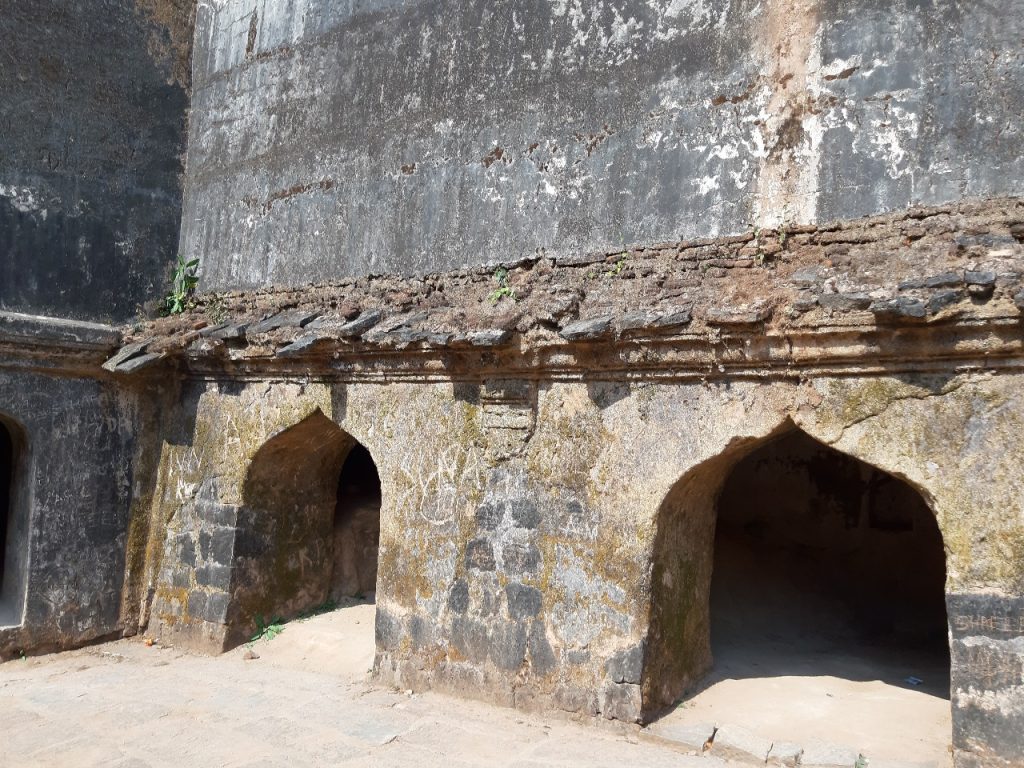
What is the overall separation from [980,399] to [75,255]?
23.2ft

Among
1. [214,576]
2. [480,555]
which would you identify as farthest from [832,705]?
[214,576]

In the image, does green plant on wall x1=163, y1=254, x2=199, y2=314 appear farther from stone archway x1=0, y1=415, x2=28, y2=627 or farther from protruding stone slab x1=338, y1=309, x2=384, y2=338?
protruding stone slab x1=338, y1=309, x2=384, y2=338

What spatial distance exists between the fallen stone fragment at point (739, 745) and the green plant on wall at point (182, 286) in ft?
19.2

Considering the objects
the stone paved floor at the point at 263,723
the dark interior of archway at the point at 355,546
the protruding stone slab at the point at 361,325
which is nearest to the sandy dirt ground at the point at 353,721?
the stone paved floor at the point at 263,723

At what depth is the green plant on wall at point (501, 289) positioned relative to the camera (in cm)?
627

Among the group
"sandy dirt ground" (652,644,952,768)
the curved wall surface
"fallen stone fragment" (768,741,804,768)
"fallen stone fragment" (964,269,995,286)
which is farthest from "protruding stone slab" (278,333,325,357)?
"fallen stone fragment" (964,269,995,286)

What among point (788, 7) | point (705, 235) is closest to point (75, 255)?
point (705, 235)

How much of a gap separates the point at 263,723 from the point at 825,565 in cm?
576

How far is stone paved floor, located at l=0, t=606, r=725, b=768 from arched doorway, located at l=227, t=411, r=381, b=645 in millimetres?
623

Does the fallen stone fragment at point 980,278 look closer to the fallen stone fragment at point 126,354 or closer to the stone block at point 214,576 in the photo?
the stone block at point 214,576

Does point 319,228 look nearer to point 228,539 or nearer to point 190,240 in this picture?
point 190,240

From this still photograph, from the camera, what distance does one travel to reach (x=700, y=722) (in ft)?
17.8

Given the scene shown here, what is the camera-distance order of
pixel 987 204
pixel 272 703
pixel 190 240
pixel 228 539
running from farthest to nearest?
pixel 190 240, pixel 228 539, pixel 272 703, pixel 987 204

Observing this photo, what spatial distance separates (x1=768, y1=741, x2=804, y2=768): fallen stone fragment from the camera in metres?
4.97
